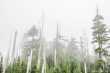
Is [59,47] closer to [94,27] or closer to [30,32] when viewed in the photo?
[30,32]

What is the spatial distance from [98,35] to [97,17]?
11.5 feet

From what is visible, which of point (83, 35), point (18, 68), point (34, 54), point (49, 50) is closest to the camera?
point (18, 68)

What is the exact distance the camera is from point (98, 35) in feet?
99.2

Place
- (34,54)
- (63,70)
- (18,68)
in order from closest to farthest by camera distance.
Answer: (63,70)
(18,68)
(34,54)

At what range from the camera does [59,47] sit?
55031 mm

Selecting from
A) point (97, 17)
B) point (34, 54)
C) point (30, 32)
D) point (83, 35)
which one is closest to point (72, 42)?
point (83, 35)

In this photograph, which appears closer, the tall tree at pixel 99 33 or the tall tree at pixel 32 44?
the tall tree at pixel 99 33

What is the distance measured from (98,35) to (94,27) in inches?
66.6

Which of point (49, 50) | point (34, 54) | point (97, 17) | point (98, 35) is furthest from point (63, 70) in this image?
point (49, 50)

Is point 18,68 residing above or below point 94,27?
below

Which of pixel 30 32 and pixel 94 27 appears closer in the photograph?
pixel 94 27

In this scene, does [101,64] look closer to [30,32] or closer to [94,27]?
[94,27]

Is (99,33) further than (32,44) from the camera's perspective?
No

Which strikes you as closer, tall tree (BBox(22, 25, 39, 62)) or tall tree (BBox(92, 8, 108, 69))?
tall tree (BBox(92, 8, 108, 69))
